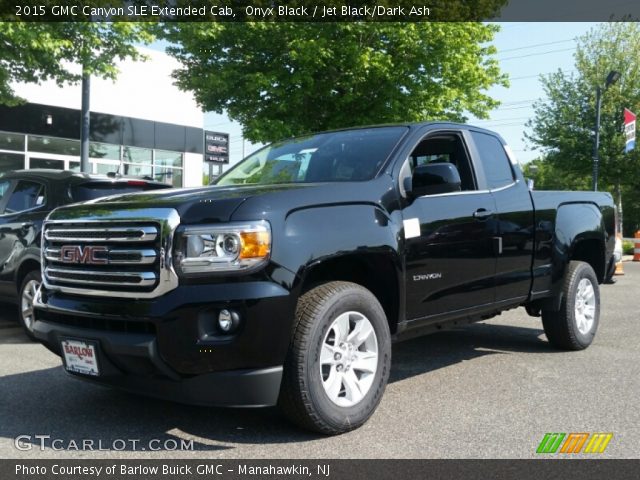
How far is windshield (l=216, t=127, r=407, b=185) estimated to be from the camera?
4.49 m

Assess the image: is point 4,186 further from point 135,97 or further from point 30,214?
point 135,97

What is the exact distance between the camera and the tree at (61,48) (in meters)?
11.4

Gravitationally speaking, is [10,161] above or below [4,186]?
above

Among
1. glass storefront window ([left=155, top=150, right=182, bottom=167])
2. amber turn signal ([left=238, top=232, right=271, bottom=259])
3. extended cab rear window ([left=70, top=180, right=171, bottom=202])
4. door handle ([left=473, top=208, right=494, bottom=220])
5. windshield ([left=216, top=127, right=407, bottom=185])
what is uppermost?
glass storefront window ([left=155, top=150, right=182, bottom=167])

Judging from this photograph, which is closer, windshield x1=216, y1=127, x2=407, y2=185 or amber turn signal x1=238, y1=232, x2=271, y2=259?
amber turn signal x1=238, y1=232, x2=271, y2=259

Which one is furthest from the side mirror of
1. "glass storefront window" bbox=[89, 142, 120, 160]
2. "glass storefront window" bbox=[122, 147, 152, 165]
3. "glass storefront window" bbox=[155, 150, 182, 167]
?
"glass storefront window" bbox=[155, 150, 182, 167]

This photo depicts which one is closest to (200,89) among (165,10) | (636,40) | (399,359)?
(165,10)

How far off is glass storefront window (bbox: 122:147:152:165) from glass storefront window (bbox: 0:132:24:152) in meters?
3.87

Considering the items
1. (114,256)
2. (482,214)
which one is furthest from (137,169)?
(114,256)

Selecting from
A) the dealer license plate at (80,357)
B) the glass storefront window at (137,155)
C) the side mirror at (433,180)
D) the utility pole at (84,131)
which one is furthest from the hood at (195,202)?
the glass storefront window at (137,155)

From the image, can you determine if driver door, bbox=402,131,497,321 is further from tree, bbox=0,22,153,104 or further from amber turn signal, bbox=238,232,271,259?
tree, bbox=0,22,153,104

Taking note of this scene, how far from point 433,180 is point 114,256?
2065mm

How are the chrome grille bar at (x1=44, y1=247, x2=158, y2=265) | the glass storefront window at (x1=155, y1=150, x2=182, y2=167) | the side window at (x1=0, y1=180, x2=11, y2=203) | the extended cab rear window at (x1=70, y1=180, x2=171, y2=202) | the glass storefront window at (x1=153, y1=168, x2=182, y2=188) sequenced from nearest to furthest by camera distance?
the chrome grille bar at (x1=44, y1=247, x2=158, y2=265) < the extended cab rear window at (x1=70, y1=180, x2=171, y2=202) < the side window at (x1=0, y1=180, x2=11, y2=203) < the glass storefront window at (x1=153, y1=168, x2=182, y2=188) < the glass storefront window at (x1=155, y1=150, x2=182, y2=167)

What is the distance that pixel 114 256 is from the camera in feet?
11.6
